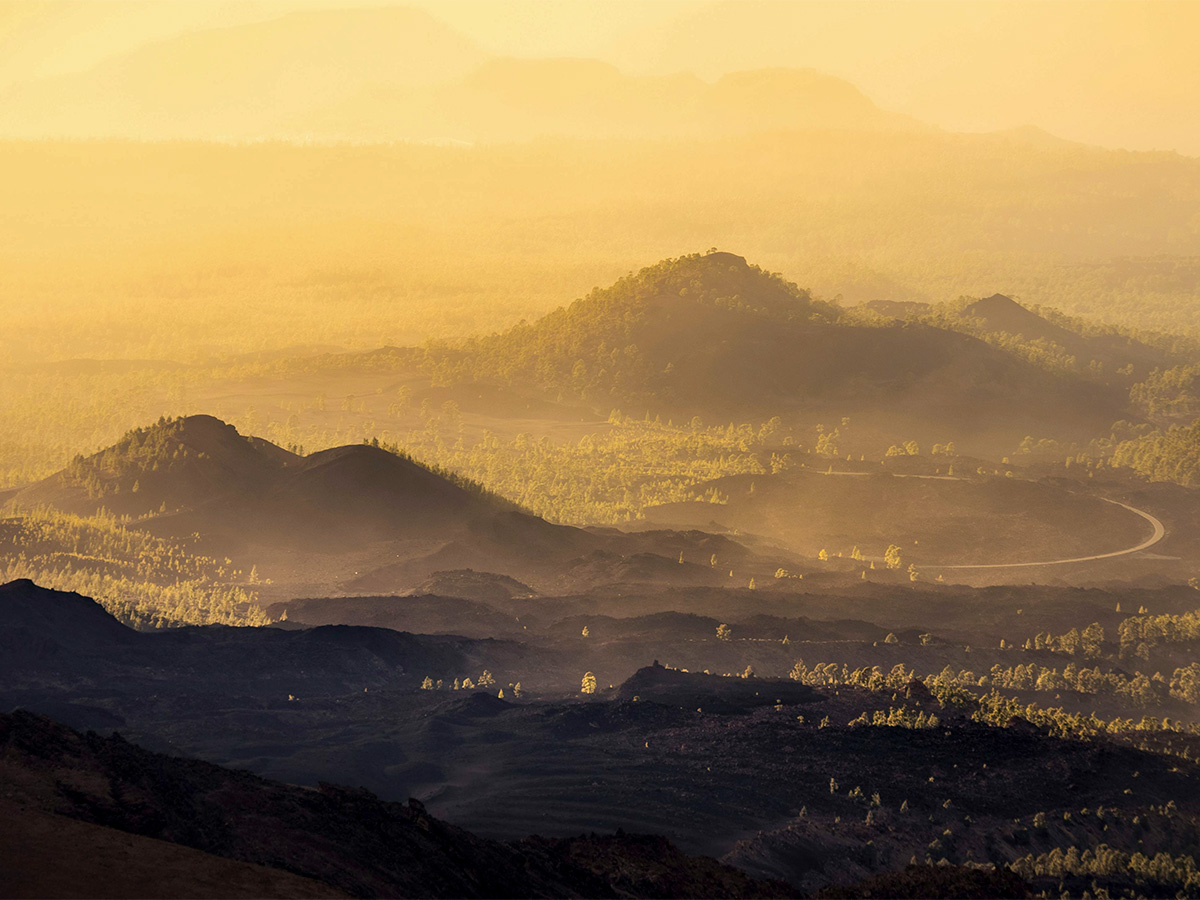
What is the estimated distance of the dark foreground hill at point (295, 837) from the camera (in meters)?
17.5

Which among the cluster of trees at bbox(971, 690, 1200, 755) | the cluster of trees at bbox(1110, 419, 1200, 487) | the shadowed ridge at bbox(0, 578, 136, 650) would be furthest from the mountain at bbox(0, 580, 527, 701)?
the cluster of trees at bbox(1110, 419, 1200, 487)

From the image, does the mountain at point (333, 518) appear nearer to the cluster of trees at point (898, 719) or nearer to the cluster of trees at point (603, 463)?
the cluster of trees at point (603, 463)

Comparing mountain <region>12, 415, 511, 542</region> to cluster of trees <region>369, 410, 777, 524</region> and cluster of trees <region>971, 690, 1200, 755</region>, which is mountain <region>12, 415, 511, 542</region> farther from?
cluster of trees <region>971, 690, 1200, 755</region>

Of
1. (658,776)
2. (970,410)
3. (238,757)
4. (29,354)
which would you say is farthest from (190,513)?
(29,354)

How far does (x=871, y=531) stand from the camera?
246 feet

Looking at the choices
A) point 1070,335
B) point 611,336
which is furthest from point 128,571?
point 1070,335

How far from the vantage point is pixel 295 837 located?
18.9 meters

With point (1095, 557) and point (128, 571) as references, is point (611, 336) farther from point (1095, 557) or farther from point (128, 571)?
point (128, 571)

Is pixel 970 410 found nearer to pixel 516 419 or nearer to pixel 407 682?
pixel 516 419

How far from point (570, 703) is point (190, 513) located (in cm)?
3758

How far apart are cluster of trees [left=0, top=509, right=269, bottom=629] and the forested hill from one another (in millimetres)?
57813

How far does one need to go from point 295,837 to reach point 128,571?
4178cm

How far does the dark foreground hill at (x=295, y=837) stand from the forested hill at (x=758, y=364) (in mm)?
89944

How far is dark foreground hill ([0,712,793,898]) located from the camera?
688 inches
